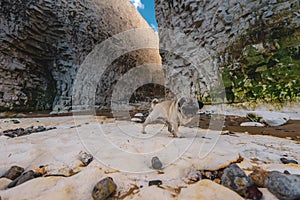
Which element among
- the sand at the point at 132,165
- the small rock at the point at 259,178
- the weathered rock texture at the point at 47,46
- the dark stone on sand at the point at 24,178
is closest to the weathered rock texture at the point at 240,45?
the sand at the point at 132,165

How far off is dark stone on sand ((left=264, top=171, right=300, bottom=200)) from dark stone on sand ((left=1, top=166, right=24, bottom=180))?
1.91 m

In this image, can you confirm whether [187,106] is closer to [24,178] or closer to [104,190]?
[104,190]

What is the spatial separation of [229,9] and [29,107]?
12988mm

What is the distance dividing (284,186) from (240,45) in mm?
6458

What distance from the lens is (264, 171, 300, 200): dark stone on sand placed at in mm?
827

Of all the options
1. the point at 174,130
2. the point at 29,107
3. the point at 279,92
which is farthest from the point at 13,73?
the point at 279,92

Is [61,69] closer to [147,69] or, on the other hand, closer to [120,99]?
[120,99]

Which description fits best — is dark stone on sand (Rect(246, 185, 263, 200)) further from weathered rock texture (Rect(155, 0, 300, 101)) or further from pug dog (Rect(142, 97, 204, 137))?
weathered rock texture (Rect(155, 0, 300, 101))

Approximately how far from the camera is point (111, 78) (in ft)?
48.8

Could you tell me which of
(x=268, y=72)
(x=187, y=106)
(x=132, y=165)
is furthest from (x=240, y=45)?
(x=132, y=165)

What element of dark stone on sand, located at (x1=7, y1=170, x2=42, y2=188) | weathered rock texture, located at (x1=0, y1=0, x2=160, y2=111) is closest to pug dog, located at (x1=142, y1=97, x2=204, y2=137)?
dark stone on sand, located at (x1=7, y1=170, x2=42, y2=188)

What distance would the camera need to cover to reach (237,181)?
958 millimetres

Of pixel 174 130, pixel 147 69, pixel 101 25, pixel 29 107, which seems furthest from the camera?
pixel 147 69

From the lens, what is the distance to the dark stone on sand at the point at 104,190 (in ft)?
3.05
